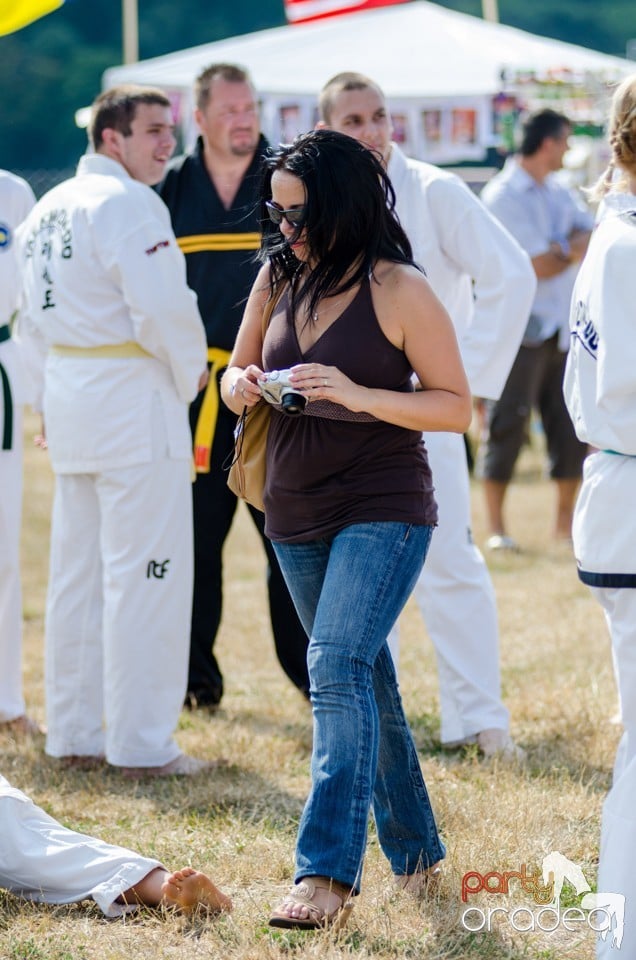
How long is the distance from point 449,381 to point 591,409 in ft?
1.13

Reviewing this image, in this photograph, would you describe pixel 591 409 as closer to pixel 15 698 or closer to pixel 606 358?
pixel 606 358

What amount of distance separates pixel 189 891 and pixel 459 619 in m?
1.70

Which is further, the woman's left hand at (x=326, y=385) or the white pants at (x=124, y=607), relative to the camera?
the white pants at (x=124, y=607)

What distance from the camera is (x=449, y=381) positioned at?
10.3 ft

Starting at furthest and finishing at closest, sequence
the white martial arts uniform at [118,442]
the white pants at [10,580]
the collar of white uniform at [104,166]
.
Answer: the white pants at [10,580], the collar of white uniform at [104,166], the white martial arts uniform at [118,442]

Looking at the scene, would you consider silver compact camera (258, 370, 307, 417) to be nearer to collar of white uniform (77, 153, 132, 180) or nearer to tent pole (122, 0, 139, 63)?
collar of white uniform (77, 153, 132, 180)

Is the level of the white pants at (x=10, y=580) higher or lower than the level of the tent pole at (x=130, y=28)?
lower

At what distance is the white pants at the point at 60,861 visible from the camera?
10.7 feet

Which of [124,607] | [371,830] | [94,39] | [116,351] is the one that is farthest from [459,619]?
[94,39]

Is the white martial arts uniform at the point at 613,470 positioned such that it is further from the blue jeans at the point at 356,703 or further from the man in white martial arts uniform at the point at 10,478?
the man in white martial arts uniform at the point at 10,478

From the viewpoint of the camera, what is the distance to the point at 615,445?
2914 millimetres

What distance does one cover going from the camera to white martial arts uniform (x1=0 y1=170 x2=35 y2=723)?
16.8 feet

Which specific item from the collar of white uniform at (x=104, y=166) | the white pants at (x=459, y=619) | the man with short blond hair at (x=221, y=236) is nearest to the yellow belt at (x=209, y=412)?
the man with short blond hair at (x=221, y=236)

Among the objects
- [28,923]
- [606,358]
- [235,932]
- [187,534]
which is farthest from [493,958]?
[187,534]
